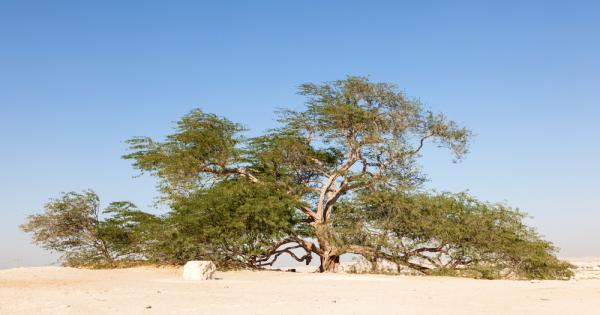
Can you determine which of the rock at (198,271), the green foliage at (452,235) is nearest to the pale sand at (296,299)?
the rock at (198,271)


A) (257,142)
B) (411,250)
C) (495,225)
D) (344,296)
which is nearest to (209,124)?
(257,142)

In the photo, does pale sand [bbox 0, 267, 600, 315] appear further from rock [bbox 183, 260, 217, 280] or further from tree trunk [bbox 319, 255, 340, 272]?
tree trunk [bbox 319, 255, 340, 272]

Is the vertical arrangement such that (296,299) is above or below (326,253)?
below

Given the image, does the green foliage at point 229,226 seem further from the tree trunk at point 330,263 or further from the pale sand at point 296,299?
the pale sand at point 296,299

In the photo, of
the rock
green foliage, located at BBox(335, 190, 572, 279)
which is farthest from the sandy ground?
green foliage, located at BBox(335, 190, 572, 279)

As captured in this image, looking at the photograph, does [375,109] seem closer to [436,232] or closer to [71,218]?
[436,232]

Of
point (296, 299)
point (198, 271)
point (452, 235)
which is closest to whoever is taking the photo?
point (296, 299)

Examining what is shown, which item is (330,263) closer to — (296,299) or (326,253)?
(326,253)

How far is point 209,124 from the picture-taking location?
2664 centimetres

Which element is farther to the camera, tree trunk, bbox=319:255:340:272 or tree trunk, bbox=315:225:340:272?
tree trunk, bbox=319:255:340:272

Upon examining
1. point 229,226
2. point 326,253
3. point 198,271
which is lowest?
point 198,271

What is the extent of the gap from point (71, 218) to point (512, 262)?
19.6 meters

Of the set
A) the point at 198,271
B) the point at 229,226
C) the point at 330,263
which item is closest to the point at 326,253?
the point at 330,263

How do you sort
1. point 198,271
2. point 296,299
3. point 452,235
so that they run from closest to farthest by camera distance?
point 296,299 < point 198,271 < point 452,235
